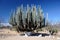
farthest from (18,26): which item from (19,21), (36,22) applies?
(36,22)

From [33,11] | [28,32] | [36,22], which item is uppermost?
[33,11]

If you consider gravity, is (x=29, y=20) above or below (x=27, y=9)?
below

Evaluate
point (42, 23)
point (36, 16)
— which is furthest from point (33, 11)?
point (42, 23)

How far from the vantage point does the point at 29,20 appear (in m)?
29.4

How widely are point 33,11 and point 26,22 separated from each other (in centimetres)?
282

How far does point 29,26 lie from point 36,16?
2579 millimetres

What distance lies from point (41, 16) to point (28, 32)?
4.37 m

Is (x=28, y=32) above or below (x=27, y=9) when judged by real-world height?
below

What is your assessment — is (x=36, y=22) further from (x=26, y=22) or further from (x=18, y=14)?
(x=18, y=14)

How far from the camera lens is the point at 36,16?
2986 centimetres

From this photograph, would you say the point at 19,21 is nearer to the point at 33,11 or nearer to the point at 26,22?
the point at 26,22

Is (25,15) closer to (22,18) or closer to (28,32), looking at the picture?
(22,18)

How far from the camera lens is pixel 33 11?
30391mm

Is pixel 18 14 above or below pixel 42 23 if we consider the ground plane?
above
